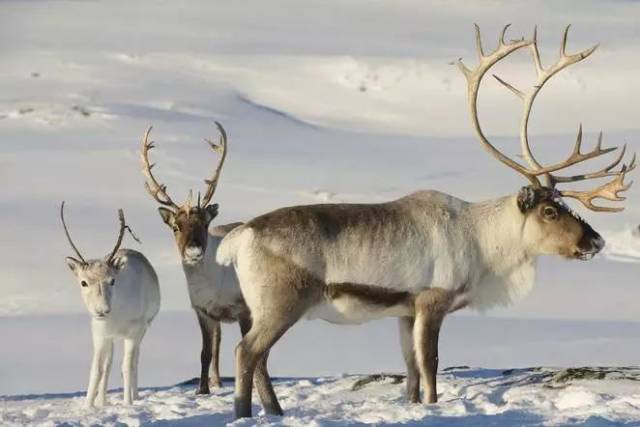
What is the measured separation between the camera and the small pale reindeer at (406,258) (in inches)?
404

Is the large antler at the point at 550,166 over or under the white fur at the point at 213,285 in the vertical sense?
over

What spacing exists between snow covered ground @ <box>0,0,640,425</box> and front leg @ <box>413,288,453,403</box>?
0.87 ft

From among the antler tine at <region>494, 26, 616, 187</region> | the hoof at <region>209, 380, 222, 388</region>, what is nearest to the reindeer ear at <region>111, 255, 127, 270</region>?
the hoof at <region>209, 380, 222, 388</region>

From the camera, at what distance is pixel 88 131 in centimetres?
3125

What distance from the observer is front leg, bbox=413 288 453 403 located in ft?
35.4

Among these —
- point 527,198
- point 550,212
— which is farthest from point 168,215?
point 550,212

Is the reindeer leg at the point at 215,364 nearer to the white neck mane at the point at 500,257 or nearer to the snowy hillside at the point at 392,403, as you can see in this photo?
the snowy hillside at the point at 392,403

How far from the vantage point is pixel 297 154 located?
3070cm

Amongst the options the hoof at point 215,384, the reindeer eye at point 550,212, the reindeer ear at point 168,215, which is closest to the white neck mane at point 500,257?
the reindeer eye at point 550,212

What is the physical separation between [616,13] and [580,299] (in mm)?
32371

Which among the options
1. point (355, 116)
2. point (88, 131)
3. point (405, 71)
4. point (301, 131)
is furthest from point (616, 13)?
point (88, 131)

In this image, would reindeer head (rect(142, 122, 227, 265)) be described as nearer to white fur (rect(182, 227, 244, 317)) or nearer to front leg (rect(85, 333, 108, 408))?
white fur (rect(182, 227, 244, 317))

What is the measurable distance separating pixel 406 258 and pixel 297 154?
20.0m

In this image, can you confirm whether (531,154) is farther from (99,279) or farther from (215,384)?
(99,279)
